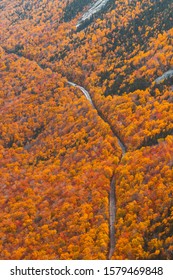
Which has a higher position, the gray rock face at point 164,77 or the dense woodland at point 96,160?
the gray rock face at point 164,77

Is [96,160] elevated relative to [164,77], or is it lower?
lower

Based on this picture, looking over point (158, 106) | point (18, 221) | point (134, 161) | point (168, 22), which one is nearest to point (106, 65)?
point (168, 22)

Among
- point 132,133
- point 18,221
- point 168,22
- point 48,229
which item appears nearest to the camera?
point 48,229

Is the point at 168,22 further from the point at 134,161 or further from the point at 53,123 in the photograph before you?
the point at 134,161

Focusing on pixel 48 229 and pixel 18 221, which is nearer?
pixel 48 229

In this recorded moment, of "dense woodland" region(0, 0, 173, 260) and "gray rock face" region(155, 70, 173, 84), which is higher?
"gray rock face" region(155, 70, 173, 84)

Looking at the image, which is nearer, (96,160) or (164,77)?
(96,160)

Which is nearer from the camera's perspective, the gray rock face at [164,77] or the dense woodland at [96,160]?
the dense woodland at [96,160]

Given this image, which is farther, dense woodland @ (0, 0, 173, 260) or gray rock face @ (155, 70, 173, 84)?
gray rock face @ (155, 70, 173, 84)
